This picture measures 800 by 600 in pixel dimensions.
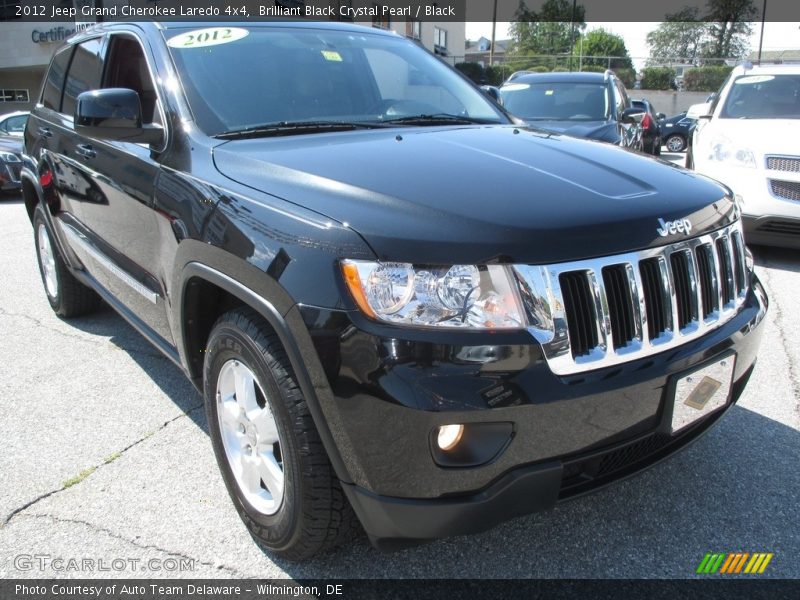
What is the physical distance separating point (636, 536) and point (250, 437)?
1382mm

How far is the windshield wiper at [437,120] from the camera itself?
301 cm

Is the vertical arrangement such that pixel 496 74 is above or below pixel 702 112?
above

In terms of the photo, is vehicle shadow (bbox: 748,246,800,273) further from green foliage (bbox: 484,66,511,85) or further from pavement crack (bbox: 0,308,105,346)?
green foliage (bbox: 484,66,511,85)

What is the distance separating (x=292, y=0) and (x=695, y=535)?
25511 millimetres

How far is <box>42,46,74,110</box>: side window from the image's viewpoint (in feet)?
13.8

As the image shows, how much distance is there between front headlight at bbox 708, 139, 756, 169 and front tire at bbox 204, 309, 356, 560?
5.29 meters

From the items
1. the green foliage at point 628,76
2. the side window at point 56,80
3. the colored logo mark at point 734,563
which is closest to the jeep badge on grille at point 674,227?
the colored logo mark at point 734,563

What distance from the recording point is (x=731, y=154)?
6.08 meters

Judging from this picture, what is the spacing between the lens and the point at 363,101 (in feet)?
10.2

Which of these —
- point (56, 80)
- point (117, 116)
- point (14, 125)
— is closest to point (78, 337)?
point (56, 80)

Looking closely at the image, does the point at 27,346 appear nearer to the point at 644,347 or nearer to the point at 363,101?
the point at 363,101

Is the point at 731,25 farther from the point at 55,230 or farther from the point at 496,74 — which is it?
the point at 55,230

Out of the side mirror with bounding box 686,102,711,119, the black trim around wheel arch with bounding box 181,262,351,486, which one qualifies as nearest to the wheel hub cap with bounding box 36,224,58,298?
the black trim around wheel arch with bounding box 181,262,351,486

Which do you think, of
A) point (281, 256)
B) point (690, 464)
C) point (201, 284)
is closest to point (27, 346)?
point (201, 284)
